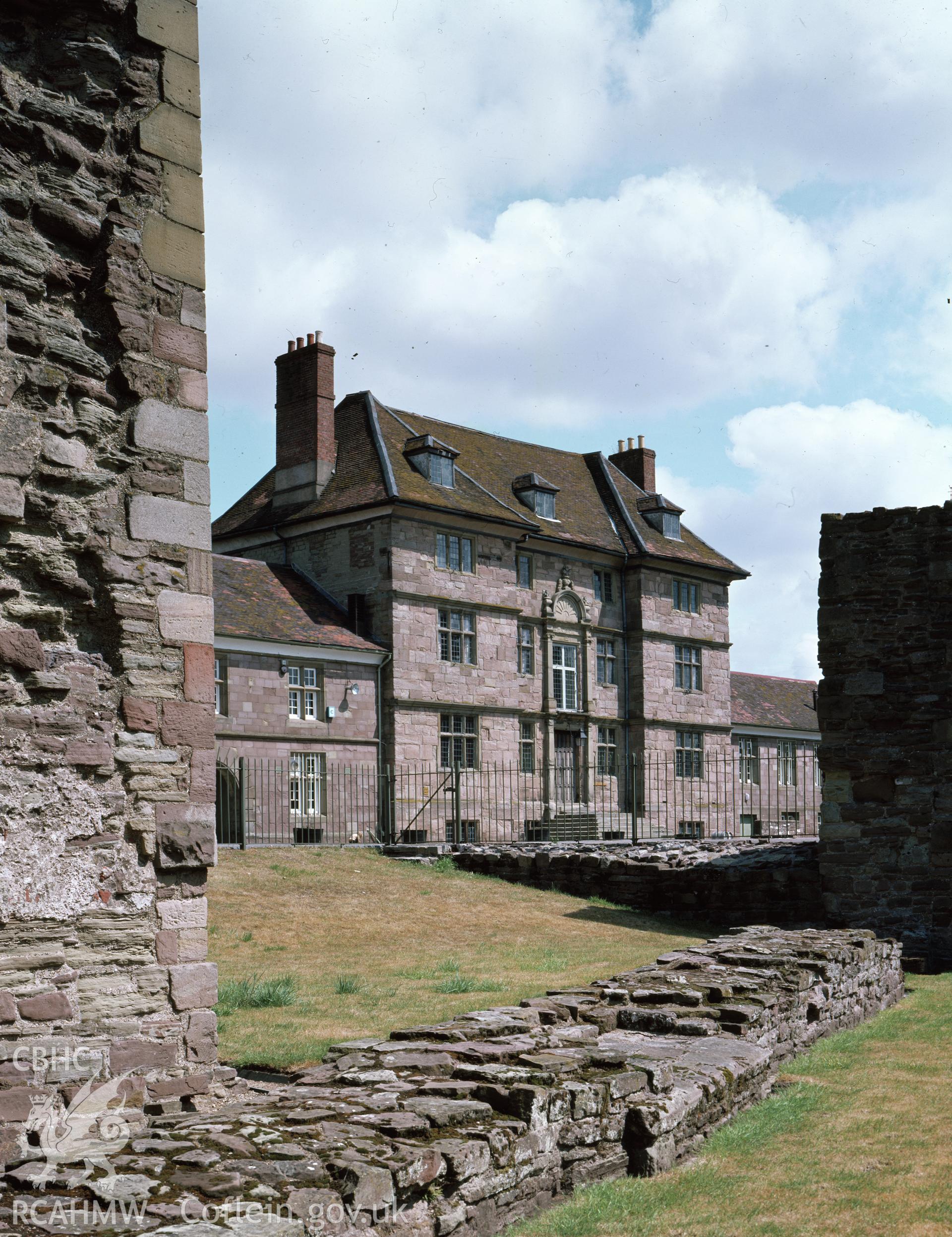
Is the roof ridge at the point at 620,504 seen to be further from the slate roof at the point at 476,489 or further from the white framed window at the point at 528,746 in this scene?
the white framed window at the point at 528,746

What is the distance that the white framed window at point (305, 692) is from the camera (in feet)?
93.8

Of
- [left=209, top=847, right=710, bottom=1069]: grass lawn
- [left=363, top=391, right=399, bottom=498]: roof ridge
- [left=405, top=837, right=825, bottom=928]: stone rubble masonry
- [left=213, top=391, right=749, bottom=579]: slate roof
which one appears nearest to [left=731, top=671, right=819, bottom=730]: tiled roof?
[left=213, top=391, right=749, bottom=579]: slate roof

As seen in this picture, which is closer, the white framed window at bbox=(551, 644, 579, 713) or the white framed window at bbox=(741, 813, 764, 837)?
the white framed window at bbox=(551, 644, 579, 713)

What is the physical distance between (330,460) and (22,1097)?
27813mm

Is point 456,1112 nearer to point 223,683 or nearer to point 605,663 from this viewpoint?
point 223,683

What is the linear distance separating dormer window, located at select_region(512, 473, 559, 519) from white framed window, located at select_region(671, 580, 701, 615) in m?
4.95

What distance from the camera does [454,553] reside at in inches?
1283

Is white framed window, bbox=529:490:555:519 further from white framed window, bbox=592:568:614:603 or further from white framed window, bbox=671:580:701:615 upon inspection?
white framed window, bbox=671:580:701:615

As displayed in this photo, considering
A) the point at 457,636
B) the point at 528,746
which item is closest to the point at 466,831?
the point at 528,746

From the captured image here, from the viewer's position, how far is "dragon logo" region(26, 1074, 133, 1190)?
634 cm

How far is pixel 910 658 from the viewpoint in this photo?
17109 millimetres

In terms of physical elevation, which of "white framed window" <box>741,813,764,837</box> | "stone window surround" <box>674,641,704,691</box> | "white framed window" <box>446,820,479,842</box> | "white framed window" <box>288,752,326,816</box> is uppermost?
"stone window surround" <box>674,641,704,691</box>

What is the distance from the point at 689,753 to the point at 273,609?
15195 mm

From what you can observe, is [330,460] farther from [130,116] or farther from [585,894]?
[130,116]
